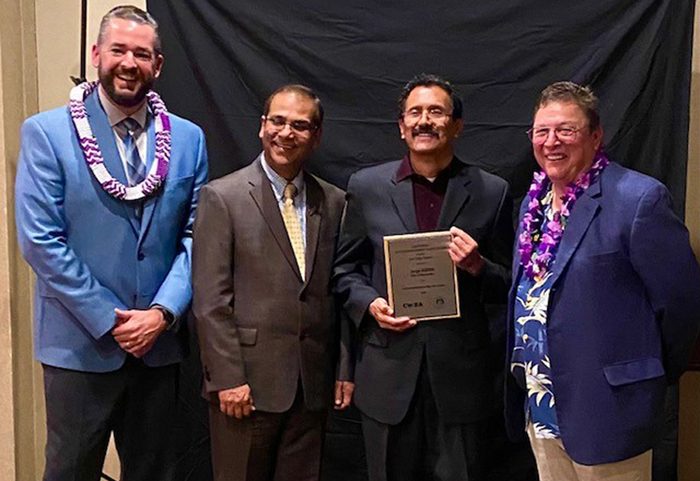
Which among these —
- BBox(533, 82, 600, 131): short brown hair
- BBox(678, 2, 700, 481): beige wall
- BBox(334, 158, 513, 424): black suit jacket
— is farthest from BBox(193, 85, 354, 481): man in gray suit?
BBox(678, 2, 700, 481): beige wall

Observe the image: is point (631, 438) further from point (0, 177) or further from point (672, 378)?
point (0, 177)

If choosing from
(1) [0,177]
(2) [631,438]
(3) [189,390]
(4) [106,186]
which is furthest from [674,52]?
(1) [0,177]

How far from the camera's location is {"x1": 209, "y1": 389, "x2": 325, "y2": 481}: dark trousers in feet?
7.73

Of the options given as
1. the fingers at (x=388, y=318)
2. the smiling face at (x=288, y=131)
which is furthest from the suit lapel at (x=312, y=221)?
the fingers at (x=388, y=318)

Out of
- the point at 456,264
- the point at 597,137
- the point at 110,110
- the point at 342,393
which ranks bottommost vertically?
the point at 342,393

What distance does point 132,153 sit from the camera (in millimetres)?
2350

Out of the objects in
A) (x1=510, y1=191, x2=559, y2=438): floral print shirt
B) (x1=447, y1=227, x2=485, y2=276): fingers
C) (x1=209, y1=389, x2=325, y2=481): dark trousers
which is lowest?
(x1=209, y1=389, x2=325, y2=481): dark trousers

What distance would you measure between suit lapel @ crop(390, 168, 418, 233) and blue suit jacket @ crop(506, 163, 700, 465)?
45 cm

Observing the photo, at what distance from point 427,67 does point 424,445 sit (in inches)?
52.0

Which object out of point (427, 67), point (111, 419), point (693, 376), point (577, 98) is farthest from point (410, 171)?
point (693, 376)

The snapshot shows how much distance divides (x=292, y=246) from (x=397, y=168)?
389 millimetres

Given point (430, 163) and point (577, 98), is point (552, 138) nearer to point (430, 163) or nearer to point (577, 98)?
point (577, 98)

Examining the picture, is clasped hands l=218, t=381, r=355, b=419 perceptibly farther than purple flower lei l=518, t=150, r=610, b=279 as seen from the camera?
Yes

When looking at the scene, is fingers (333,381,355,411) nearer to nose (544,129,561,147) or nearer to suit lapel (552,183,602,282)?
suit lapel (552,183,602,282)
